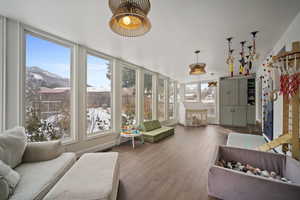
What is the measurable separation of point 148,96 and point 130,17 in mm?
4200

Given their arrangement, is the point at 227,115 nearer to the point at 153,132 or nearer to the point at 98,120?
the point at 153,132

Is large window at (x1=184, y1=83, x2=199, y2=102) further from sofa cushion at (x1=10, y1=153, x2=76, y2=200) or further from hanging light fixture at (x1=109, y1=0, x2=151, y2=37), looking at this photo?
sofa cushion at (x1=10, y1=153, x2=76, y2=200)

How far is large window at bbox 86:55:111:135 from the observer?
3.23 metres

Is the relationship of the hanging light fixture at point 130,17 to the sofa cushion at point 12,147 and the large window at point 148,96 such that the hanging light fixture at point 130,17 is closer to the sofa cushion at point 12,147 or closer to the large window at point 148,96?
the sofa cushion at point 12,147

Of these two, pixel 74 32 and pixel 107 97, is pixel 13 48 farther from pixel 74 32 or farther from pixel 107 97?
pixel 107 97

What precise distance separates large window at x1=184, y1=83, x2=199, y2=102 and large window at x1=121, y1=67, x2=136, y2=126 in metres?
4.47

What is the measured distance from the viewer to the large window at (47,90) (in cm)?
230

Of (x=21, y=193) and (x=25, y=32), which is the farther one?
(x=25, y=32)

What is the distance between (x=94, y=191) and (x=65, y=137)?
2.15 m

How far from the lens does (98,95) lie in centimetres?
345

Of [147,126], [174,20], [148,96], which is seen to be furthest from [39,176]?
[148,96]

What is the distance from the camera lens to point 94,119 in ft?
11.0

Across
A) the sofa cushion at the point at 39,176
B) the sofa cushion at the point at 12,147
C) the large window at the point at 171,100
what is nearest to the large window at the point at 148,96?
the large window at the point at 171,100

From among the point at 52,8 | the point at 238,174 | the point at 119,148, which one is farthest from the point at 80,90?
the point at 238,174
